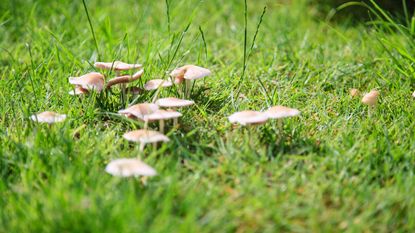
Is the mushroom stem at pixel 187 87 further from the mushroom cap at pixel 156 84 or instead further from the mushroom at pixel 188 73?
the mushroom cap at pixel 156 84

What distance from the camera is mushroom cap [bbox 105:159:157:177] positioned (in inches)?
88.8

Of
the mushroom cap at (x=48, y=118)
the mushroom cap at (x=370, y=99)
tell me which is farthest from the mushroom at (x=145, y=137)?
the mushroom cap at (x=370, y=99)

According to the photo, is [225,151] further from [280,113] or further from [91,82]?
[91,82]

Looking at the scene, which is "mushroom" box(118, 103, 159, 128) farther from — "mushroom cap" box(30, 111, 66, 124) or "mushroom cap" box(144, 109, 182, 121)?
"mushroom cap" box(30, 111, 66, 124)

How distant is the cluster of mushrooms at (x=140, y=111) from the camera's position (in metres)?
2.29

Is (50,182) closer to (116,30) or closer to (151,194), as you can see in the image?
(151,194)

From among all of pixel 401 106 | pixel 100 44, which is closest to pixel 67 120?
pixel 100 44

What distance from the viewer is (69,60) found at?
391 centimetres

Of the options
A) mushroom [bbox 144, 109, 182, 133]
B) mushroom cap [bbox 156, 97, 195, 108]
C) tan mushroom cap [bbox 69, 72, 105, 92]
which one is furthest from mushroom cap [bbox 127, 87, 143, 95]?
mushroom [bbox 144, 109, 182, 133]

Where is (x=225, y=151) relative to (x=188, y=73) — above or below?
below

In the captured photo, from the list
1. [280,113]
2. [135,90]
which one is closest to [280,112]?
[280,113]

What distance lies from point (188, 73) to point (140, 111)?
447 millimetres

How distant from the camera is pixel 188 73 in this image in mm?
3057

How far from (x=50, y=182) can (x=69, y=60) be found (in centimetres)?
165
